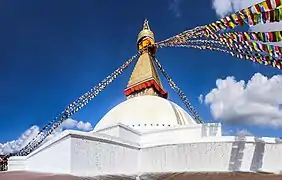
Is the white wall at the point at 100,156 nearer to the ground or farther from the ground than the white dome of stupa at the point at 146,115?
nearer to the ground

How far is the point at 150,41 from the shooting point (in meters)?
19.2

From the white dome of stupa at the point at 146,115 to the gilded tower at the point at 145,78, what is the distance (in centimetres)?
239

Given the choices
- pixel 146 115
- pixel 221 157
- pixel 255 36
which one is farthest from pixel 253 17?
pixel 146 115

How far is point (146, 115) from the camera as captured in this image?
490 inches

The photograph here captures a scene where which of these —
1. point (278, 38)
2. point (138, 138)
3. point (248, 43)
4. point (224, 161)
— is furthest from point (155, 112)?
point (278, 38)

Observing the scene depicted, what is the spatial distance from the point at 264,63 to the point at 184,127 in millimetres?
4408

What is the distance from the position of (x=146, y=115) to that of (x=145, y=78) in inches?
183

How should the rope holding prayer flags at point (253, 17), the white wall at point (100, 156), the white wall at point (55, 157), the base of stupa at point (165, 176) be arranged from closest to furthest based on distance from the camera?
the rope holding prayer flags at point (253, 17), the base of stupa at point (165, 176), the white wall at point (55, 157), the white wall at point (100, 156)

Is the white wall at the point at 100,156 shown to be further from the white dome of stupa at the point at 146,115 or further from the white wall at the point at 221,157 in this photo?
the white dome of stupa at the point at 146,115

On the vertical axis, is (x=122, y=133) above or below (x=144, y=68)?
below

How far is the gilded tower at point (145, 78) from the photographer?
16359mm

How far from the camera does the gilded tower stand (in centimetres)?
1636

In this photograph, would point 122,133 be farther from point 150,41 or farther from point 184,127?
point 150,41

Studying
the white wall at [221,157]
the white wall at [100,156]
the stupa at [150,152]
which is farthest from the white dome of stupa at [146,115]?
the white wall at [221,157]
